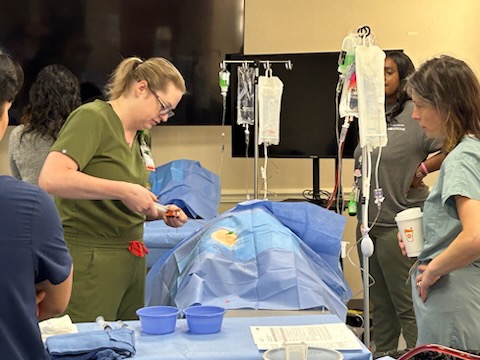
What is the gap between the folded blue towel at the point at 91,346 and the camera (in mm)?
1438

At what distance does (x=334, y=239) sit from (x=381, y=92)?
0.76m

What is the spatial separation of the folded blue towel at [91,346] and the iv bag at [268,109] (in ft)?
5.48

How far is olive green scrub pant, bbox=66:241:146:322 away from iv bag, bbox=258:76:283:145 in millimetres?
1183

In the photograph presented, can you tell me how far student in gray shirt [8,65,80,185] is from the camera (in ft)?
9.75

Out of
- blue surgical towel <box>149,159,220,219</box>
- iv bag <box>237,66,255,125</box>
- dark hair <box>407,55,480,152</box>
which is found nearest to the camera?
dark hair <box>407,55,480,152</box>

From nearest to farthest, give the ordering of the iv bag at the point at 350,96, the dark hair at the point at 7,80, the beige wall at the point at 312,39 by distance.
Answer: the dark hair at the point at 7,80
the iv bag at the point at 350,96
the beige wall at the point at 312,39

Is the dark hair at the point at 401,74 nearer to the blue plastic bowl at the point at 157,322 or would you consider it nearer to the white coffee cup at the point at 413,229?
the white coffee cup at the point at 413,229

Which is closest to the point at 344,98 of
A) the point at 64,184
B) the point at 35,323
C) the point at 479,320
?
the point at 479,320

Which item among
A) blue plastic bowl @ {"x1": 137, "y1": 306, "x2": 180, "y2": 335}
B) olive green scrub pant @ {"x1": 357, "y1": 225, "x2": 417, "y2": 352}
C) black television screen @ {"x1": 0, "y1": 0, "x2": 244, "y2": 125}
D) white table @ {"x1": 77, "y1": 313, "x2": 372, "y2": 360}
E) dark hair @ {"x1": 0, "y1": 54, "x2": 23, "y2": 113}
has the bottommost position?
olive green scrub pant @ {"x1": 357, "y1": 225, "x2": 417, "y2": 352}

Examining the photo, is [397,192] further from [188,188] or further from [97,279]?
[97,279]

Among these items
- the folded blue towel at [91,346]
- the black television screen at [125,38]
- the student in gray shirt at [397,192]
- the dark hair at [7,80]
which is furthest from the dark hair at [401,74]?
the dark hair at [7,80]

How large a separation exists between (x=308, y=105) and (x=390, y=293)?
138 cm

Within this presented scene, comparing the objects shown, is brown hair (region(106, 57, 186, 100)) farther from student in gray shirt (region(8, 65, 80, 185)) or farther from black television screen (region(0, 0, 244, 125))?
black television screen (region(0, 0, 244, 125))

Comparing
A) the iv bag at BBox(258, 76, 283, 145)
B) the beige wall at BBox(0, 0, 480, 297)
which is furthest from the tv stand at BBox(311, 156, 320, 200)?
the iv bag at BBox(258, 76, 283, 145)
